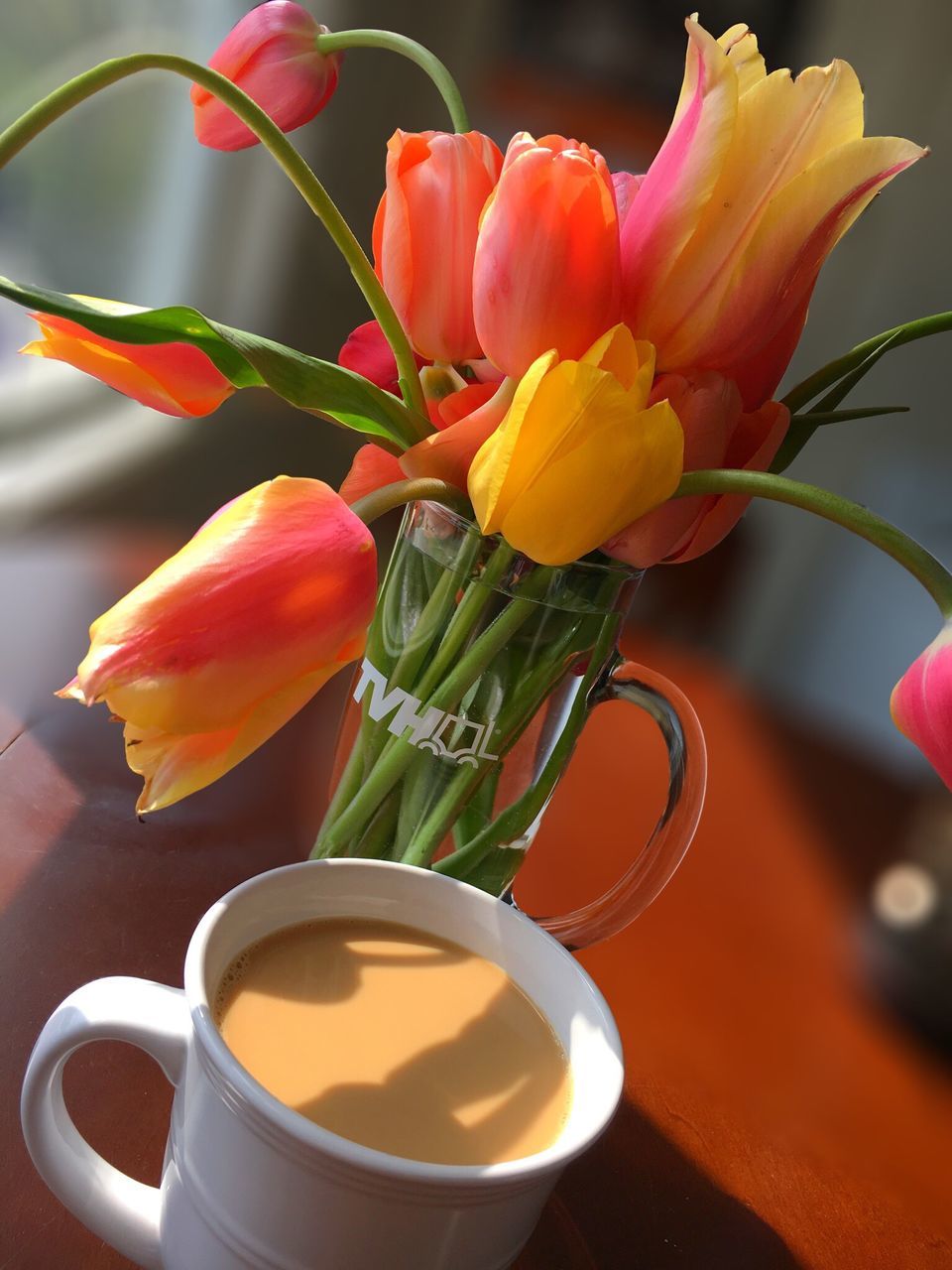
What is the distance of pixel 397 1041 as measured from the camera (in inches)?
11.6

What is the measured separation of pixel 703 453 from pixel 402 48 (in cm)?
14

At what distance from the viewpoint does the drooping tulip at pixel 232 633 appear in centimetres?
24

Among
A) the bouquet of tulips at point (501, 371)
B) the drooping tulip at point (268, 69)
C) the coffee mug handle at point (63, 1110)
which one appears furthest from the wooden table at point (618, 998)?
the drooping tulip at point (268, 69)

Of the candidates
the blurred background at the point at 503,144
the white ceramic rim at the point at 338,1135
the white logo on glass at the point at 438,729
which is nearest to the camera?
the white ceramic rim at the point at 338,1135

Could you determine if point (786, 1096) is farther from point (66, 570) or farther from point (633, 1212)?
point (66, 570)

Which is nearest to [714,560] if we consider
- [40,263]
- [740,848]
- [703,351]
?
[40,263]

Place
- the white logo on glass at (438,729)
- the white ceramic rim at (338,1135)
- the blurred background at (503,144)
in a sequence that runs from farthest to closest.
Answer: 1. the blurred background at (503,144)
2. the white logo on glass at (438,729)
3. the white ceramic rim at (338,1135)

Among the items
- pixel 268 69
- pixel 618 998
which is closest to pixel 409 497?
pixel 268 69

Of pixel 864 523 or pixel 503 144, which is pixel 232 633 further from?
pixel 503 144

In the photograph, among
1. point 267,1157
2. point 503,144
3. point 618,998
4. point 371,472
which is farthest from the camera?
point 503,144

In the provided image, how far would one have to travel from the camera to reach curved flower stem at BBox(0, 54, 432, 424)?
10.3 inches

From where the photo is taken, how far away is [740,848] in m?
0.73

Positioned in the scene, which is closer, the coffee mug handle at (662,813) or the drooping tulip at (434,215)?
the drooping tulip at (434,215)

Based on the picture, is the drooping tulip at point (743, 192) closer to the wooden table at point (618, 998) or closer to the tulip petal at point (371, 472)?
the tulip petal at point (371, 472)
